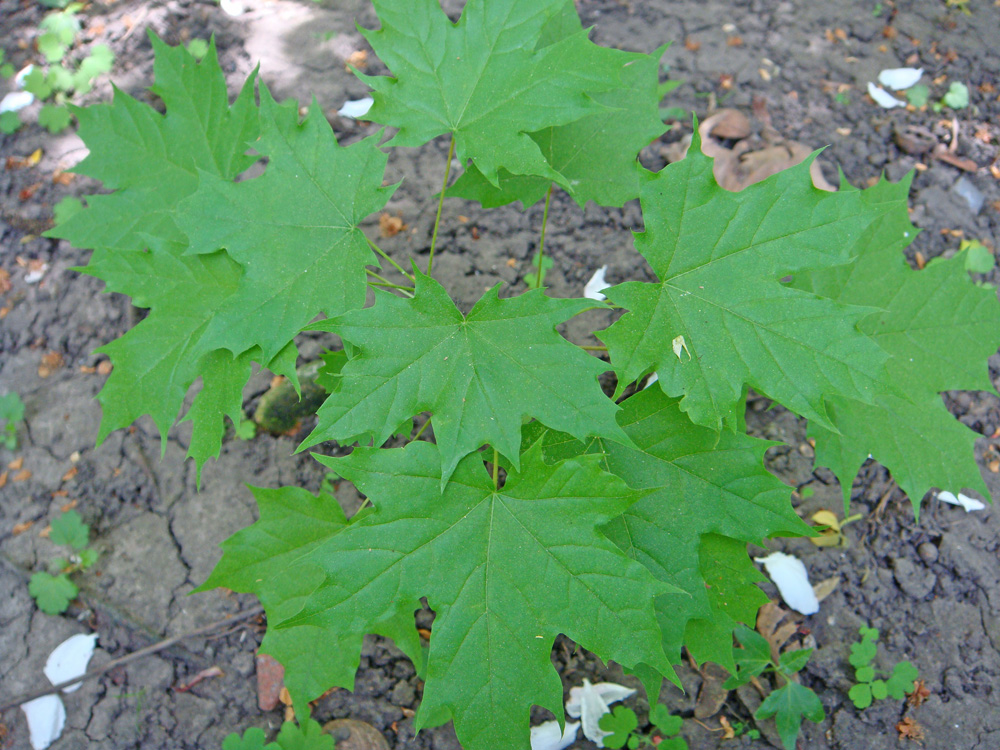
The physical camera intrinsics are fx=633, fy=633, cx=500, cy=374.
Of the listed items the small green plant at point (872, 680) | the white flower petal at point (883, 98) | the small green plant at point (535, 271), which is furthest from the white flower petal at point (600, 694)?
the white flower petal at point (883, 98)

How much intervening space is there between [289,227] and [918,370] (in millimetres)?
1705

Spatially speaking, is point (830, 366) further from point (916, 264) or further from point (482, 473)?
point (916, 264)

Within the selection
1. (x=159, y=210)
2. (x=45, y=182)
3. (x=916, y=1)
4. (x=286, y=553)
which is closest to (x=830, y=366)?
(x=286, y=553)

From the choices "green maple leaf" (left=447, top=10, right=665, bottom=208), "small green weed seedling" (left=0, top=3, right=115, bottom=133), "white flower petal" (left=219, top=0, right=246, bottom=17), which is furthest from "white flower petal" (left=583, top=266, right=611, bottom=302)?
"small green weed seedling" (left=0, top=3, right=115, bottom=133)

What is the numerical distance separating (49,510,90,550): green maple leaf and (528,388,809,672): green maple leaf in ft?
6.07

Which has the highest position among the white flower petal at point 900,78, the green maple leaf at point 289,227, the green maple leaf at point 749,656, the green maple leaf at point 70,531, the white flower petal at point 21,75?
the white flower petal at point 21,75

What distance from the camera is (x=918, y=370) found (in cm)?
174

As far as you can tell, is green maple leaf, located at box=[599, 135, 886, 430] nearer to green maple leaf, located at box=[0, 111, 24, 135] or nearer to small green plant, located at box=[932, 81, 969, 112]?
small green plant, located at box=[932, 81, 969, 112]

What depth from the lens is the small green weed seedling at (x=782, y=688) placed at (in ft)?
6.11

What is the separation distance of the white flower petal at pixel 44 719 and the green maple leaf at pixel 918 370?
2.52 m

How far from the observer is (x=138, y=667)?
2.14 metres

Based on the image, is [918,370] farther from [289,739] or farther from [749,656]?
[289,739]

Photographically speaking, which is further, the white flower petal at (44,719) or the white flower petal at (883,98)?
the white flower petal at (883,98)

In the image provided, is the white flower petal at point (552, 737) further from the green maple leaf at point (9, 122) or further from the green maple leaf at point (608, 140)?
the green maple leaf at point (9, 122)
